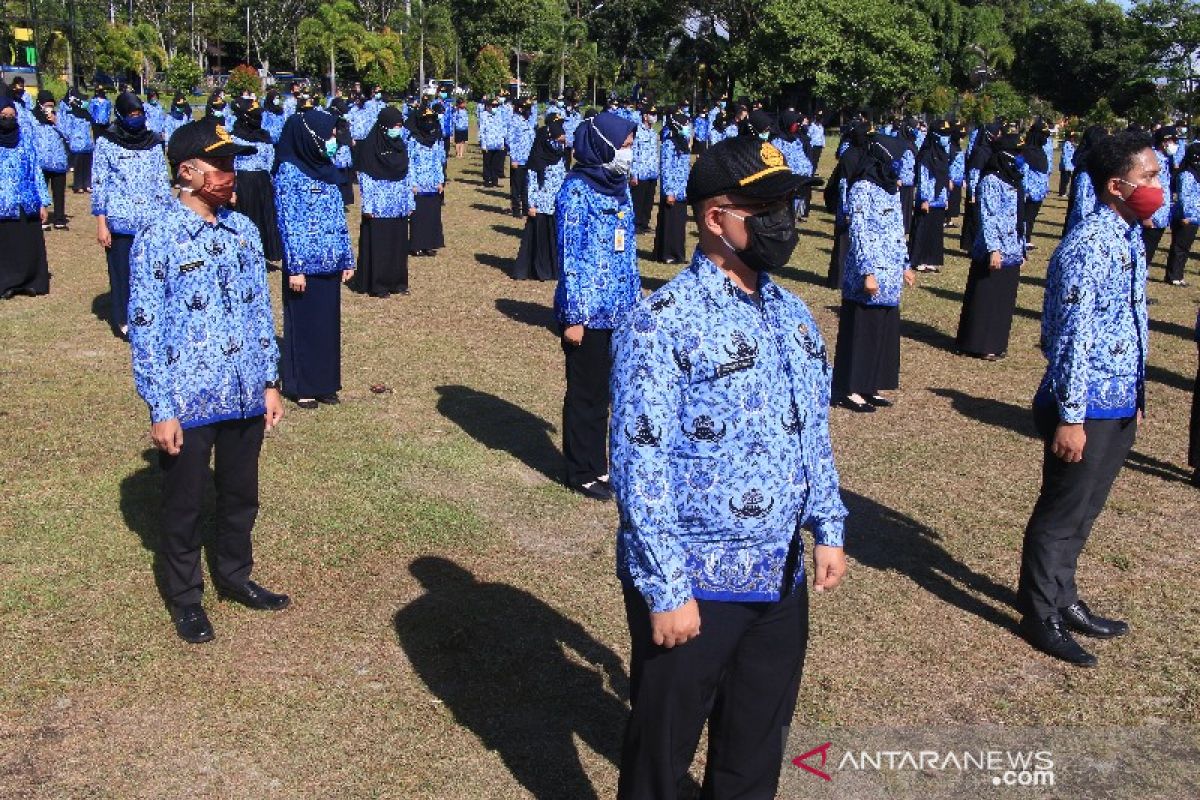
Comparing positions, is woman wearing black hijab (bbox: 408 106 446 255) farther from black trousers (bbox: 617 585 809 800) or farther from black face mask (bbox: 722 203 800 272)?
black trousers (bbox: 617 585 809 800)

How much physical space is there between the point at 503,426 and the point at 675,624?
204 inches

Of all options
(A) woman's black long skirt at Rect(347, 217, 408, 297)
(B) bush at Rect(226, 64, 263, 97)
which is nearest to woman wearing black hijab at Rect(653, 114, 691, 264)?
(A) woman's black long skirt at Rect(347, 217, 408, 297)

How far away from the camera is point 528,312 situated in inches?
459

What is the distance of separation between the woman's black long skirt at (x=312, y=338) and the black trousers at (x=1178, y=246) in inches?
432

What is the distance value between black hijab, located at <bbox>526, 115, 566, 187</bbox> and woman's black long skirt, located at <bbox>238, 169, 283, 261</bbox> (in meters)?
3.24

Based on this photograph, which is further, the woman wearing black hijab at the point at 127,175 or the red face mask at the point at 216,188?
the woman wearing black hijab at the point at 127,175

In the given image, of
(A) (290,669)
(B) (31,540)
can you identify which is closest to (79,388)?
(B) (31,540)

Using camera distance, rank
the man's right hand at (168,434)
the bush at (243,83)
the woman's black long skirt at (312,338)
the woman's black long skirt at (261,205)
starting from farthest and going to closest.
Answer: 1. the bush at (243,83)
2. the woman's black long skirt at (261,205)
3. the woman's black long skirt at (312,338)
4. the man's right hand at (168,434)

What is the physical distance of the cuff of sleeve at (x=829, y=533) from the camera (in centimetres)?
306

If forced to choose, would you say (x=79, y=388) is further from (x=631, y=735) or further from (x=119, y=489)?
(x=631, y=735)

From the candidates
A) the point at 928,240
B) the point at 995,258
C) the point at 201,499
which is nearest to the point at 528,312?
the point at 995,258

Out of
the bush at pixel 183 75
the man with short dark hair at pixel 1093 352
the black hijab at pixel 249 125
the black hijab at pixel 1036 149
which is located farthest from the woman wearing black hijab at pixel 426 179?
the bush at pixel 183 75

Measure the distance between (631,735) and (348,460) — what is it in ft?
14.0

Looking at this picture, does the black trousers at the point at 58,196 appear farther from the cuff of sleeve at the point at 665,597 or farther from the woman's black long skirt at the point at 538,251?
the cuff of sleeve at the point at 665,597
